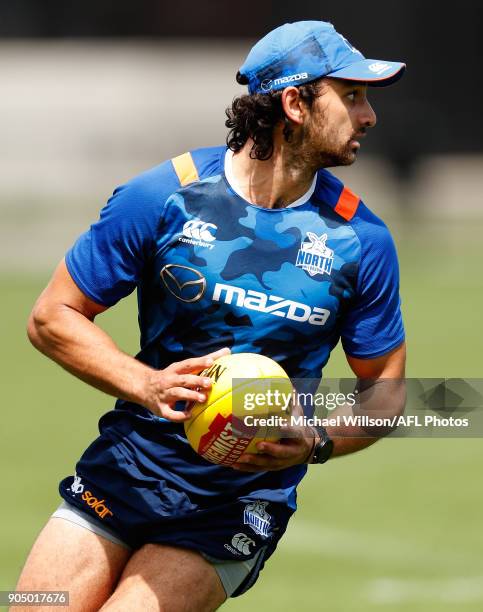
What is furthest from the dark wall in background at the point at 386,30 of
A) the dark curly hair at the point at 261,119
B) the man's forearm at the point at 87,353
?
the man's forearm at the point at 87,353

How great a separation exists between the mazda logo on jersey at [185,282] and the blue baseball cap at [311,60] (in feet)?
2.94

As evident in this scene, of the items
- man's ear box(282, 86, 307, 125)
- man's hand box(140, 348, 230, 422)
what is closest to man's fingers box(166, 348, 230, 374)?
man's hand box(140, 348, 230, 422)

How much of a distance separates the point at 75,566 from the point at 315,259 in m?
1.60

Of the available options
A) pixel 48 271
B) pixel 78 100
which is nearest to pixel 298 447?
pixel 48 271

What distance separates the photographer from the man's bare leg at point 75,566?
5.39 m

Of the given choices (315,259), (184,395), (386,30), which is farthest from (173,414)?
(386,30)

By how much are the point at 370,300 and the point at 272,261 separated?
464 millimetres

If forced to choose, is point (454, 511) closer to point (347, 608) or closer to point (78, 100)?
A: point (347, 608)

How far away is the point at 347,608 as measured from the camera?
7.84 meters

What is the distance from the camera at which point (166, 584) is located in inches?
210

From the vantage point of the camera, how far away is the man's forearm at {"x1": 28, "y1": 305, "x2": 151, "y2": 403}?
5410 millimetres

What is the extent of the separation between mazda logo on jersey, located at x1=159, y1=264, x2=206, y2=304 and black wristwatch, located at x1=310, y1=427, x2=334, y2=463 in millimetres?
762

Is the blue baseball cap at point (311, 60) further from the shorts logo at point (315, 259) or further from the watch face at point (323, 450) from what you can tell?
the watch face at point (323, 450)

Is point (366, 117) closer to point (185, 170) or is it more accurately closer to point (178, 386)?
point (185, 170)
